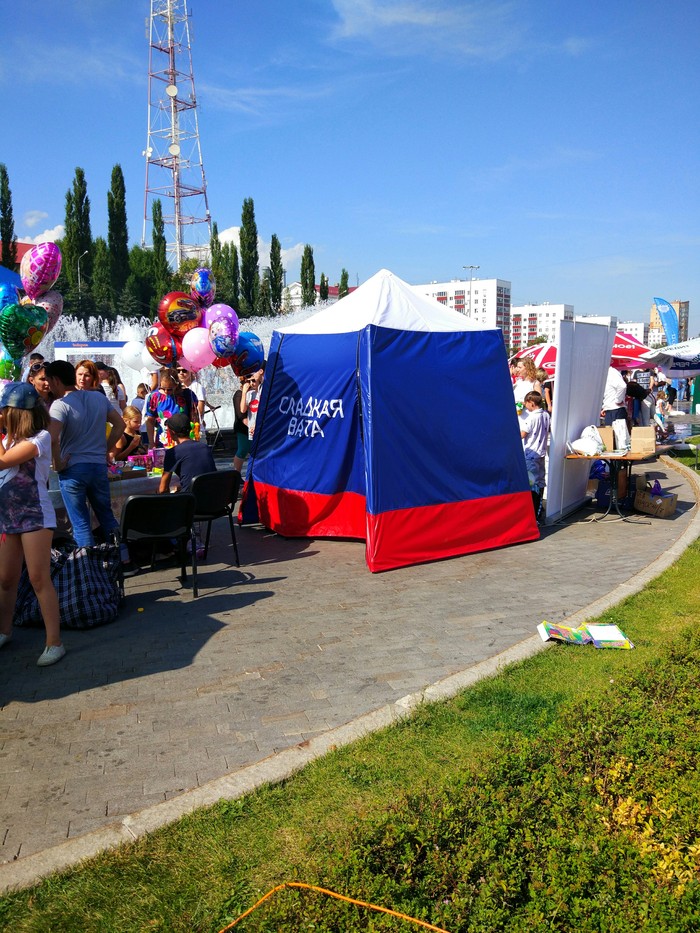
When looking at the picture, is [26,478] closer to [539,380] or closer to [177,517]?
[177,517]

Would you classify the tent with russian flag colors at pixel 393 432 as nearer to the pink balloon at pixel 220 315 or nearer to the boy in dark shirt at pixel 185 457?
the boy in dark shirt at pixel 185 457

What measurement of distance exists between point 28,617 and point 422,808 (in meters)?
3.76

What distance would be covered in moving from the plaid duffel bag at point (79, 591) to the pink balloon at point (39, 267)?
4.16 m

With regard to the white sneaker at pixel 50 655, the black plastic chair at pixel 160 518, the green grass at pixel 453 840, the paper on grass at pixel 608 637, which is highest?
the black plastic chair at pixel 160 518

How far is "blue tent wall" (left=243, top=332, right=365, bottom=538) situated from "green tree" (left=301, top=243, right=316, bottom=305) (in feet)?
220

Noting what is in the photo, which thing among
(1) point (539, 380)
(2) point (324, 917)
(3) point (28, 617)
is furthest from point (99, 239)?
(2) point (324, 917)

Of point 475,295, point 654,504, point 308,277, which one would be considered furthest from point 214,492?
point 475,295

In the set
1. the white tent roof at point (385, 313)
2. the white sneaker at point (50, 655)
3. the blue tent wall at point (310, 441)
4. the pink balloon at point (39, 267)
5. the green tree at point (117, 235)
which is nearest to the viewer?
the white sneaker at point (50, 655)

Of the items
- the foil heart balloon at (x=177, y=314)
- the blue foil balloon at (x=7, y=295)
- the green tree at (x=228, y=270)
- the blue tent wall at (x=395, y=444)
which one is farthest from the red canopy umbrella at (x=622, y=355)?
the green tree at (x=228, y=270)

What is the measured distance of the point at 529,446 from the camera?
9391 millimetres

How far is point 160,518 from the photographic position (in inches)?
245

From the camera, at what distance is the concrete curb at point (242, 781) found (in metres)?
2.88

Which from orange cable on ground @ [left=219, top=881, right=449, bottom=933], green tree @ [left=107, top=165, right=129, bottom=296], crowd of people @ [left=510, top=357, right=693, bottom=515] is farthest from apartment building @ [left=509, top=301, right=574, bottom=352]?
orange cable on ground @ [left=219, top=881, right=449, bottom=933]

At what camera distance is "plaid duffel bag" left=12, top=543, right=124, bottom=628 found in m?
5.58
